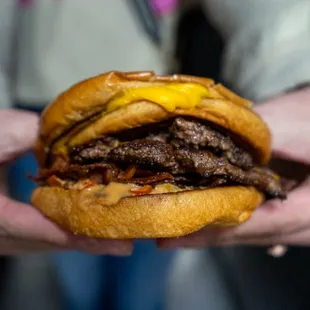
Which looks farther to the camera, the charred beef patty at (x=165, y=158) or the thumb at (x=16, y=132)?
the thumb at (x=16, y=132)

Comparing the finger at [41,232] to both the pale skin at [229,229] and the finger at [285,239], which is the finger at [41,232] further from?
the finger at [285,239]

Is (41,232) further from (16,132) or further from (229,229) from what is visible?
(229,229)

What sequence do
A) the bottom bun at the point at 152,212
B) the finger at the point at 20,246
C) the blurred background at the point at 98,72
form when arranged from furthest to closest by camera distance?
1. the blurred background at the point at 98,72
2. the finger at the point at 20,246
3. the bottom bun at the point at 152,212

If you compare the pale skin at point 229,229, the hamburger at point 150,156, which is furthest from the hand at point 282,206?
the hamburger at point 150,156

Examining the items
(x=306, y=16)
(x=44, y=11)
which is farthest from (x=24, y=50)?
(x=306, y=16)

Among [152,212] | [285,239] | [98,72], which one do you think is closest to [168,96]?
[152,212]

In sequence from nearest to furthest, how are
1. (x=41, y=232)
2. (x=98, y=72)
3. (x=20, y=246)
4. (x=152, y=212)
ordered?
(x=152, y=212), (x=41, y=232), (x=20, y=246), (x=98, y=72)

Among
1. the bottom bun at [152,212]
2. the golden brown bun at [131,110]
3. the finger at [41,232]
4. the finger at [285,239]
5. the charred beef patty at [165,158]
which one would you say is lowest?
the finger at [285,239]

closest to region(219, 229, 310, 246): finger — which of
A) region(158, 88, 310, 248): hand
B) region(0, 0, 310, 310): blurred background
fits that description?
region(158, 88, 310, 248): hand
